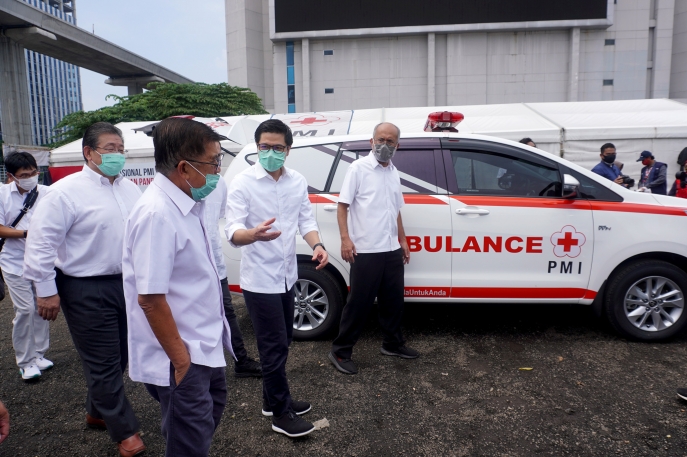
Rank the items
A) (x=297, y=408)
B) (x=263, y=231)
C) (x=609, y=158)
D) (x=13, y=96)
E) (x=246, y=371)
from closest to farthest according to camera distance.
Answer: (x=263, y=231) < (x=297, y=408) < (x=246, y=371) < (x=609, y=158) < (x=13, y=96)

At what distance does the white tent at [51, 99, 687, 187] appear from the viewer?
384 inches

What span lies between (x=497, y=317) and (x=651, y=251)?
1.53 metres

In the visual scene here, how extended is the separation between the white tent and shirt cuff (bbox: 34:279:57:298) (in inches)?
261

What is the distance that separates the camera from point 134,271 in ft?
5.39

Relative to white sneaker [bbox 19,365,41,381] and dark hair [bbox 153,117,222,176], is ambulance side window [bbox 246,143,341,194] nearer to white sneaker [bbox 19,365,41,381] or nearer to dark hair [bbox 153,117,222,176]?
white sneaker [bbox 19,365,41,381]

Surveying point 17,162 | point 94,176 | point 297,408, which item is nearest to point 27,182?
point 17,162

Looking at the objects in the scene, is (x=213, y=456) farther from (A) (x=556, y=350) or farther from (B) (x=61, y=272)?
(A) (x=556, y=350)

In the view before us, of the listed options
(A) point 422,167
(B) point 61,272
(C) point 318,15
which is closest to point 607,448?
(A) point 422,167

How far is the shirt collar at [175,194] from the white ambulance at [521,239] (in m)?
2.54

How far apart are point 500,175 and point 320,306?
6.60 ft

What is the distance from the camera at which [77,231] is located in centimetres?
265

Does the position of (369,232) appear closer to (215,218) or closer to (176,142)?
(215,218)

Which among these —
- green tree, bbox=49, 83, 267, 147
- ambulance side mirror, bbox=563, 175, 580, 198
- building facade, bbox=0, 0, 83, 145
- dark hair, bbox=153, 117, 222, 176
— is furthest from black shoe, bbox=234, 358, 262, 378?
building facade, bbox=0, 0, 83, 145

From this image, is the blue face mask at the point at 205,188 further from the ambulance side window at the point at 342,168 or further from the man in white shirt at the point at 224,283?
the ambulance side window at the point at 342,168
